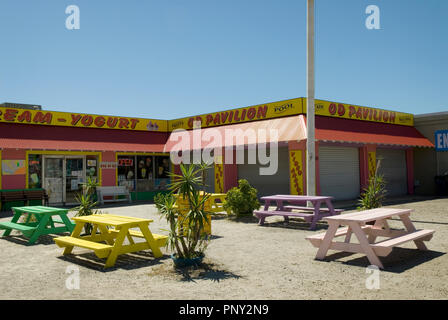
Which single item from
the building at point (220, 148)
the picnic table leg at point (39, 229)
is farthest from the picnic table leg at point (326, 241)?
the building at point (220, 148)

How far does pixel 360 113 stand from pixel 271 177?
18.1 feet

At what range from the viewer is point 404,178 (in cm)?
2044

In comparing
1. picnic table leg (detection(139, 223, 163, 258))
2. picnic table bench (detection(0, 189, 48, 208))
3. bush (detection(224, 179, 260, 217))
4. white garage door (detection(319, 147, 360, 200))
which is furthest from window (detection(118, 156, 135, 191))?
picnic table leg (detection(139, 223, 163, 258))

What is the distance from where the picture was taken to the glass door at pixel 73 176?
56.4 ft

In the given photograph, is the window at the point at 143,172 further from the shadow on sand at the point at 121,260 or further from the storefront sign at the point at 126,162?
the shadow on sand at the point at 121,260

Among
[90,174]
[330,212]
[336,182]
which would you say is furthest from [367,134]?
[90,174]

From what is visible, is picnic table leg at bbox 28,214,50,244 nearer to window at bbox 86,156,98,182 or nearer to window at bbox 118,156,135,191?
window at bbox 86,156,98,182

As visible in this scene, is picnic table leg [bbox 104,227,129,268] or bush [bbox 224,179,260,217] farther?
bush [bbox 224,179,260,217]

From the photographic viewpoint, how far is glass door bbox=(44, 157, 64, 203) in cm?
1667

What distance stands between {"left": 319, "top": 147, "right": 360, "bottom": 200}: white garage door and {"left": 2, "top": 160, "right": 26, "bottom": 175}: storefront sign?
40.8 ft

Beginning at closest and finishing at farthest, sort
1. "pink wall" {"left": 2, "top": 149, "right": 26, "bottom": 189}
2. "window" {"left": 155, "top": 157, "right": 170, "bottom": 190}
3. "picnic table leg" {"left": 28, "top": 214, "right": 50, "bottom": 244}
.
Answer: "picnic table leg" {"left": 28, "top": 214, "right": 50, "bottom": 244}
"pink wall" {"left": 2, "top": 149, "right": 26, "bottom": 189}
"window" {"left": 155, "top": 157, "right": 170, "bottom": 190}

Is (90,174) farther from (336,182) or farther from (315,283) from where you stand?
(315,283)

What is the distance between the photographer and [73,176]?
1742cm
